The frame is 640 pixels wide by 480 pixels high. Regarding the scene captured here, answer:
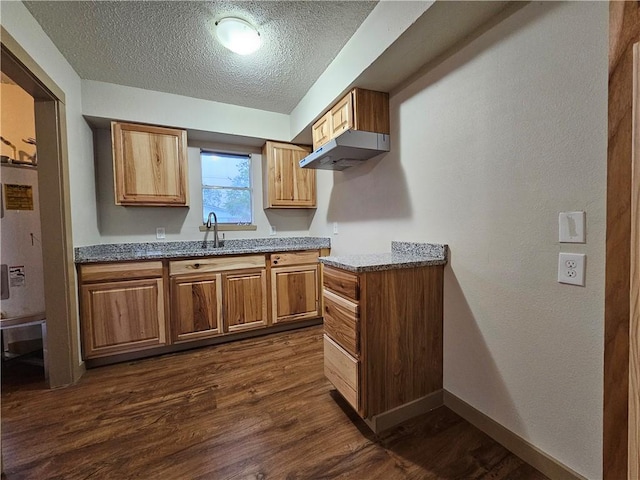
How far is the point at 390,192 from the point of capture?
6.71ft

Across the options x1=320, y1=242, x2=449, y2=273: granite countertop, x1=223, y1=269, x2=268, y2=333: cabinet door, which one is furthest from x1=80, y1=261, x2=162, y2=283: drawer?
x1=320, y1=242, x2=449, y2=273: granite countertop

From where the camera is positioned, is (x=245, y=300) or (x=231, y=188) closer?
(x=245, y=300)

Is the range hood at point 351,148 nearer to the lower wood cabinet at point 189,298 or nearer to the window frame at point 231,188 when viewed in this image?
the lower wood cabinet at point 189,298

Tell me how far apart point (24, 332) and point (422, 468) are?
3282 mm

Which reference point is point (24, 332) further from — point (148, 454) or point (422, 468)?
point (422, 468)

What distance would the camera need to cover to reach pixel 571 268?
1070 millimetres

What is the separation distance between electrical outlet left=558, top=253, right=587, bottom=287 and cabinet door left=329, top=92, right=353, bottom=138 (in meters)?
1.52

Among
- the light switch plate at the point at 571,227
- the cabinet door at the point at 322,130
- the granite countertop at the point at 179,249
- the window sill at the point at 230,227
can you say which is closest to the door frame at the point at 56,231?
the granite countertop at the point at 179,249

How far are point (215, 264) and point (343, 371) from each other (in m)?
1.62

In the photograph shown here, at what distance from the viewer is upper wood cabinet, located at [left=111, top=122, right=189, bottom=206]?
2.46m

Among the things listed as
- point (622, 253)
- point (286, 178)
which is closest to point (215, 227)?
point (286, 178)

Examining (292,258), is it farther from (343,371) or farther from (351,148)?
(343,371)

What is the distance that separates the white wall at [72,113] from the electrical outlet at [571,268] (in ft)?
9.70

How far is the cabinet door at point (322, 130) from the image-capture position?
7.60 feet
